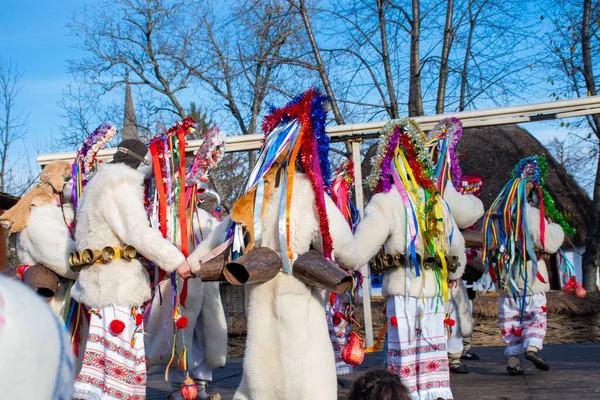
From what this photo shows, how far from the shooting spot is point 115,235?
5.27m

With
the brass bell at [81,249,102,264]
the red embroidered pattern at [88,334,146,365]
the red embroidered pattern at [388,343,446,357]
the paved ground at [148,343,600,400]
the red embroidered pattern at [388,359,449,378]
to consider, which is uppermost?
the brass bell at [81,249,102,264]

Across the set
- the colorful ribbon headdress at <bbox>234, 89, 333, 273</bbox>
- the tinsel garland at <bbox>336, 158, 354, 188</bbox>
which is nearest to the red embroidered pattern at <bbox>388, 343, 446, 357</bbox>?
the colorful ribbon headdress at <bbox>234, 89, 333, 273</bbox>

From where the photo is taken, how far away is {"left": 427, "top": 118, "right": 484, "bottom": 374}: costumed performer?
20.7ft

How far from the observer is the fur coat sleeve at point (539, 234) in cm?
733

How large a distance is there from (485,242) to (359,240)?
270 cm

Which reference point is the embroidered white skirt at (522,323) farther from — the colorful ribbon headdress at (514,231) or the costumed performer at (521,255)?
the colorful ribbon headdress at (514,231)

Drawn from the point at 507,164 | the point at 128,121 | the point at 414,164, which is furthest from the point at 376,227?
the point at 128,121

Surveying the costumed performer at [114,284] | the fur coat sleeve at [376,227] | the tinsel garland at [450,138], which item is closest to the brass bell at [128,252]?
the costumed performer at [114,284]

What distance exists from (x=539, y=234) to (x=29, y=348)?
6.55 m

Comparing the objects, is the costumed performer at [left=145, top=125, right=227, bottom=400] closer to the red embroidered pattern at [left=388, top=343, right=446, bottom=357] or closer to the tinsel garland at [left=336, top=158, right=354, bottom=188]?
the red embroidered pattern at [left=388, top=343, right=446, bottom=357]

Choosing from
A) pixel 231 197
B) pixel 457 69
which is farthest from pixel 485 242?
pixel 231 197

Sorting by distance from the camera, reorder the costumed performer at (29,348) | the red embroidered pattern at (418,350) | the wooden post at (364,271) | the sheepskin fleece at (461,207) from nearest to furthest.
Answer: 1. the costumed performer at (29,348)
2. the red embroidered pattern at (418,350)
3. the sheepskin fleece at (461,207)
4. the wooden post at (364,271)

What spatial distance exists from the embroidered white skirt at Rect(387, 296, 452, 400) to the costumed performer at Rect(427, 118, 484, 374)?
0.96ft

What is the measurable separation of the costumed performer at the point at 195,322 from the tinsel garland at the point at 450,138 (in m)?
1.93
